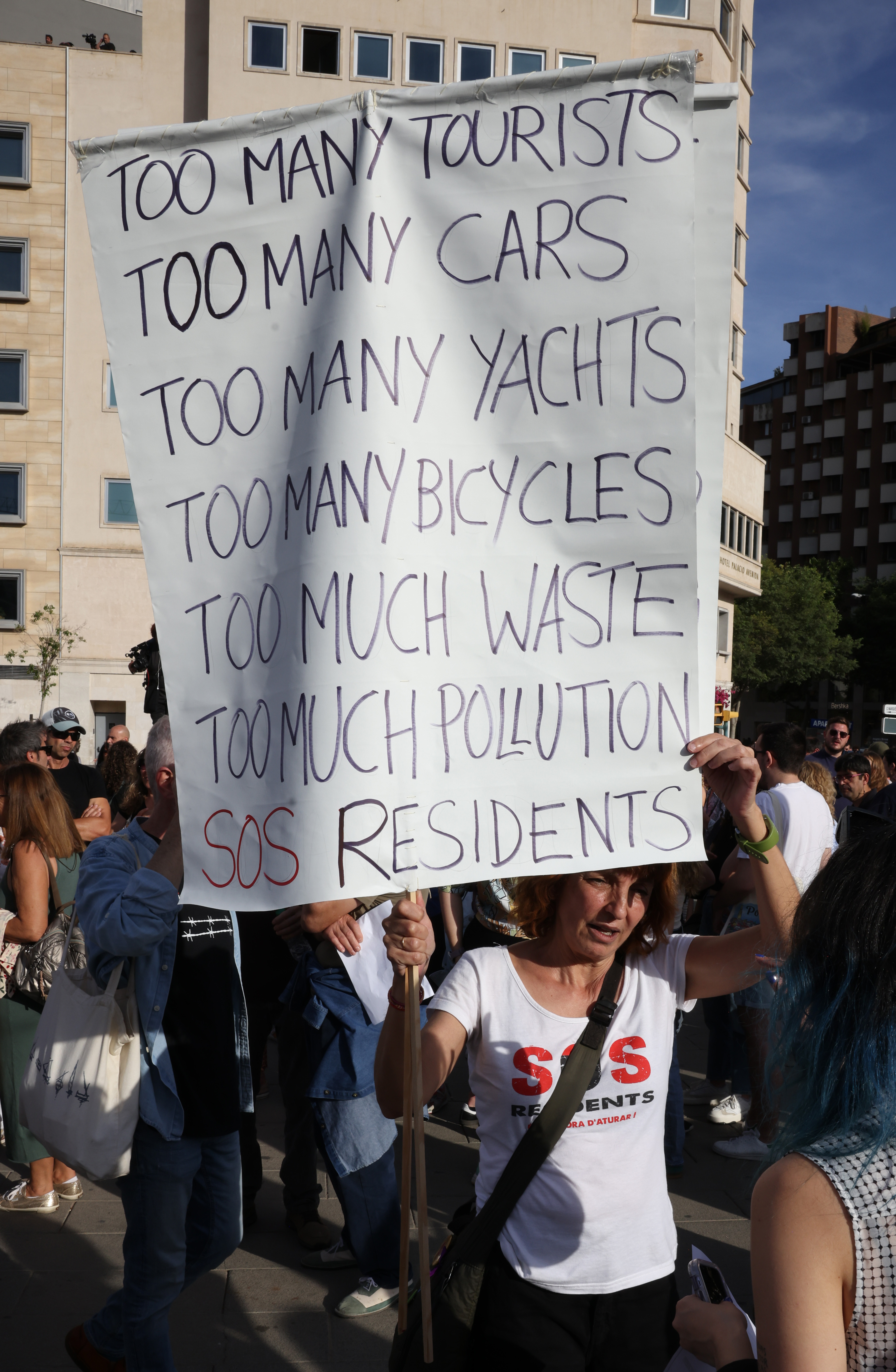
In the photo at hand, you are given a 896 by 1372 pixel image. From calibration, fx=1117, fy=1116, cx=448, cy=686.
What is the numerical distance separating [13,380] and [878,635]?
4782 cm

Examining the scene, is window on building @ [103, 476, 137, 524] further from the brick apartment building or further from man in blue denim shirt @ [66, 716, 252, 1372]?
the brick apartment building

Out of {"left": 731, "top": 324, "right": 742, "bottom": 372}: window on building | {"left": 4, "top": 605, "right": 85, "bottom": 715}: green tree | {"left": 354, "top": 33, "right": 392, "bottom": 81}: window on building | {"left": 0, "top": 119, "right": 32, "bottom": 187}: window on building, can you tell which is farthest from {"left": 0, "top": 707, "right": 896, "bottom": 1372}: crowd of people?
{"left": 731, "top": 324, "right": 742, "bottom": 372}: window on building

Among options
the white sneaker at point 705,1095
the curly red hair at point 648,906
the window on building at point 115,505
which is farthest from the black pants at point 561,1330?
the window on building at point 115,505

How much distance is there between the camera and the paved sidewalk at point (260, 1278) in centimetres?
358

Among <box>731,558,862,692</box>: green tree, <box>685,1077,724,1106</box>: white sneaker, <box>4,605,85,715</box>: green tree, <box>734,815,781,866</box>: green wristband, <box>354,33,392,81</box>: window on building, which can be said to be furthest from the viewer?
<box>731,558,862,692</box>: green tree

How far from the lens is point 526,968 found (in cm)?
233

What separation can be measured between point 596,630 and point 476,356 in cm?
56

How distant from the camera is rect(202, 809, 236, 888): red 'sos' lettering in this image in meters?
2.07

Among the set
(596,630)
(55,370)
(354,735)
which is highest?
(55,370)

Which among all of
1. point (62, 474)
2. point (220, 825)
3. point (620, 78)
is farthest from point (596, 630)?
point (62, 474)

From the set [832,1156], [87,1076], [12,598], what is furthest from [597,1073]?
[12,598]

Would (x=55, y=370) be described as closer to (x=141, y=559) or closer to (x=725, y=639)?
(x=141, y=559)

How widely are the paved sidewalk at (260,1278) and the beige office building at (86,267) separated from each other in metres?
24.2

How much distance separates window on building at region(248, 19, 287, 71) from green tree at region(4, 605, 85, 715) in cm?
1469
